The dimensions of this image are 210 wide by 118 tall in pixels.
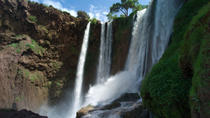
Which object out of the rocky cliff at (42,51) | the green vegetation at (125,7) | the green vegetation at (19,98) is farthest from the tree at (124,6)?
the green vegetation at (19,98)

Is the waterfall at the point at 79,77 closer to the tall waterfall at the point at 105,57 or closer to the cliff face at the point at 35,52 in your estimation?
the cliff face at the point at 35,52

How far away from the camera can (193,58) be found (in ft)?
9.88

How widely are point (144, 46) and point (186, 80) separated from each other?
7967mm

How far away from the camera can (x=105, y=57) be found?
52.9 feet

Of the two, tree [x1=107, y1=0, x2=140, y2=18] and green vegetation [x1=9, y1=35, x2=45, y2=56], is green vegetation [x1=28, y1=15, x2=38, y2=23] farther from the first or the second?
tree [x1=107, y1=0, x2=140, y2=18]

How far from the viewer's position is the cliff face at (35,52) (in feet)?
42.0

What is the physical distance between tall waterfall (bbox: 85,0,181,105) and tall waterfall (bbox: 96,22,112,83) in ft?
10.7

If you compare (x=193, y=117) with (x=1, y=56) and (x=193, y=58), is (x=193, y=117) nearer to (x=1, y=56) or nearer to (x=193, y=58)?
(x=193, y=58)

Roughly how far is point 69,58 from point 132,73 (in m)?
8.72

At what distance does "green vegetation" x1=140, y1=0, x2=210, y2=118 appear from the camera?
96.7 inches

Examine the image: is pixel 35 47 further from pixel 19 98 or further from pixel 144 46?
pixel 144 46

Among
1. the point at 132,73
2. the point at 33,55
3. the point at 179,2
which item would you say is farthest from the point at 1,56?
the point at 179,2

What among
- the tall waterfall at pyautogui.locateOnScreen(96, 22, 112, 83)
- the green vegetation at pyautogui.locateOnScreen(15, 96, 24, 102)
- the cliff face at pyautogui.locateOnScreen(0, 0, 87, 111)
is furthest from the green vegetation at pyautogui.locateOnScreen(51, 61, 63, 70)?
the tall waterfall at pyautogui.locateOnScreen(96, 22, 112, 83)

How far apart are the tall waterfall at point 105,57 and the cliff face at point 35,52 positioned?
3.07 metres
